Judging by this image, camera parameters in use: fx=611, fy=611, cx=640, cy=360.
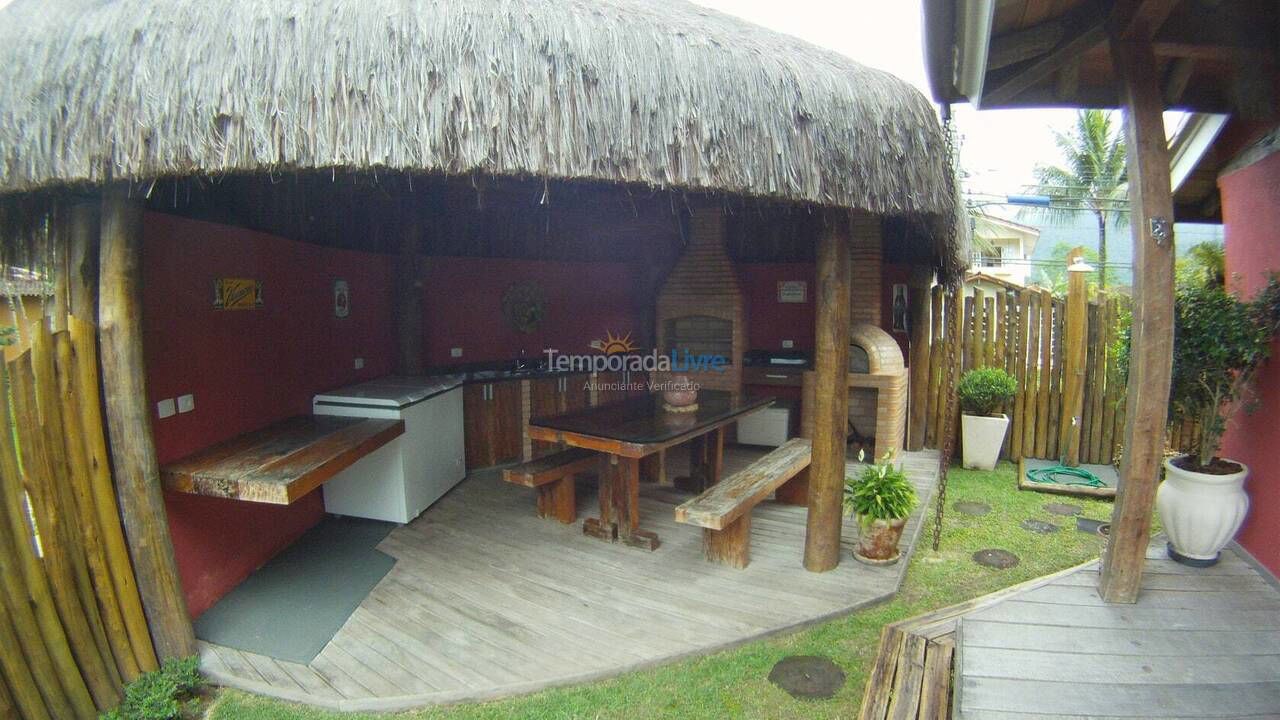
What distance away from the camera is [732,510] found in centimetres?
344

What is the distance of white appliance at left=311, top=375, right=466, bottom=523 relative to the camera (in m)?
4.39

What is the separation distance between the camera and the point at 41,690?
2.25m

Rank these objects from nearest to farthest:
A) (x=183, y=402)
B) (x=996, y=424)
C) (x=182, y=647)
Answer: (x=182, y=647), (x=183, y=402), (x=996, y=424)

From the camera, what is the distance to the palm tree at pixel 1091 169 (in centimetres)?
1645

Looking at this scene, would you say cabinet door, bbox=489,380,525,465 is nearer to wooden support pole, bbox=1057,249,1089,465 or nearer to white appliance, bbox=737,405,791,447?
white appliance, bbox=737,405,791,447

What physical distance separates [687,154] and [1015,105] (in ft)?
7.60

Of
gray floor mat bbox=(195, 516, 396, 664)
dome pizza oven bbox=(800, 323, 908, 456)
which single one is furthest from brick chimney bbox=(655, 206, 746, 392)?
gray floor mat bbox=(195, 516, 396, 664)

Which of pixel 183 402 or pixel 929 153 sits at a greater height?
pixel 929 153

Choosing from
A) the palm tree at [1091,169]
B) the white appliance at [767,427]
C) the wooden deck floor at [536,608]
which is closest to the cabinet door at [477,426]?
the wooden deck floor at [536,608]

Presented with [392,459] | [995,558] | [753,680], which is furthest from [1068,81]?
[392,459]

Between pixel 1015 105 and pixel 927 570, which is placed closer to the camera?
pixel 1015 105

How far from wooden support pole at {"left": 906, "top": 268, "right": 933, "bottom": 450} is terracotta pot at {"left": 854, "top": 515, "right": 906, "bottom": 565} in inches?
120

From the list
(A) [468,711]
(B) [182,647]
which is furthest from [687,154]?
(B) [182,647]

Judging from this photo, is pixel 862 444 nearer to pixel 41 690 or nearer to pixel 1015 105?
pixel 1015 105
